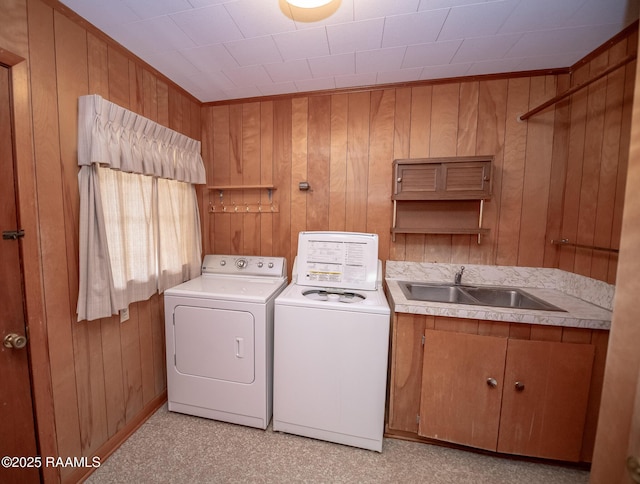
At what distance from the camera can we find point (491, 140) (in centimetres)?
201

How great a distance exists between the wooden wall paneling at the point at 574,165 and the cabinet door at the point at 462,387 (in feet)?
3.24

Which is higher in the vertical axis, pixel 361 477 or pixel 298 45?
pixel 298 45

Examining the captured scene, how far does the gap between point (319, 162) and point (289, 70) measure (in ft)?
2.36

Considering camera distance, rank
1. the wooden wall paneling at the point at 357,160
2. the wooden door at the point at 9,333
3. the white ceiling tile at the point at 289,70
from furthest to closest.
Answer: the wooden wall paneling at the point at 357,160 → the white ceiling tile at the point at 289,70 → the wooden door at the point at 9,333

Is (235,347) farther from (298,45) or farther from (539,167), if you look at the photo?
(539,167)

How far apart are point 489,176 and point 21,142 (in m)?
2.66

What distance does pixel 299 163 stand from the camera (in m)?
2.32

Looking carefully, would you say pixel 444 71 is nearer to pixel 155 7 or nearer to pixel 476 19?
pixel 476 19

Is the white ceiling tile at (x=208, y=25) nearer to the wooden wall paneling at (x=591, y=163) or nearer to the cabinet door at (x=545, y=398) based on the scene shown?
the wooden wall paneling at (x=591, y=163)

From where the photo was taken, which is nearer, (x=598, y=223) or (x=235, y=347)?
(x=598, y=223)

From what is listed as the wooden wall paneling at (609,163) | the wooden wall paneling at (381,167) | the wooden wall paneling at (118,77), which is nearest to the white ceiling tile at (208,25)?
the wooden wall paneling at (118,77)

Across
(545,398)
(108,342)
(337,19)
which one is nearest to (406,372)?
(545,398)

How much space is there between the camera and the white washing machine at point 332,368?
157 centimetres

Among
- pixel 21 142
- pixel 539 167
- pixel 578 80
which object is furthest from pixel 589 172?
pixel 21 142
